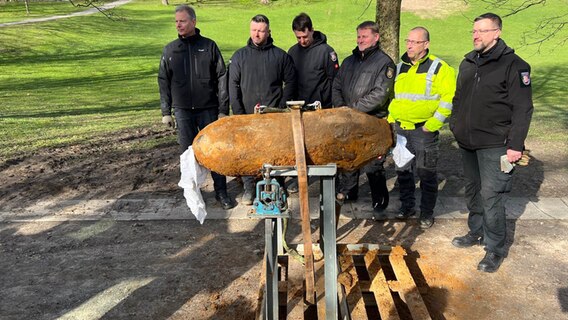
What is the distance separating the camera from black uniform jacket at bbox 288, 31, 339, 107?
5.49 meters

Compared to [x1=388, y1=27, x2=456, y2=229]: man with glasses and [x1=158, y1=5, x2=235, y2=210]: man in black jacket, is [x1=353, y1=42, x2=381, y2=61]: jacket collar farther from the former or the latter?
[x1=158, y1=5, x2=235, y2=210]: man in black jacket

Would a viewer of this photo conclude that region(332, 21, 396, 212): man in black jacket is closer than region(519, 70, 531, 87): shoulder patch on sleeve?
No

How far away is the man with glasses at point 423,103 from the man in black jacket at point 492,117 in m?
0.19

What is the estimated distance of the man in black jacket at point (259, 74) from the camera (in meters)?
5.09

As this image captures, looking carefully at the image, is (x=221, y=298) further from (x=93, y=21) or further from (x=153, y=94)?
(x=93, y=21)

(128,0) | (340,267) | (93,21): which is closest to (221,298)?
(340,267)

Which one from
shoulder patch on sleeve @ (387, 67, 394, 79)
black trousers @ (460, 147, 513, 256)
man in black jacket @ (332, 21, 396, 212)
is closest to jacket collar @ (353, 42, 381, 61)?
man in black jacket @ (332, 21, 396, 212)

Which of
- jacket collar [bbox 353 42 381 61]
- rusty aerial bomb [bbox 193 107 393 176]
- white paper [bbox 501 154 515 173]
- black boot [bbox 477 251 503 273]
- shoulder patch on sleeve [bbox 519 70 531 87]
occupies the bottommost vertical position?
black boot [bbox 477 251 503 273]

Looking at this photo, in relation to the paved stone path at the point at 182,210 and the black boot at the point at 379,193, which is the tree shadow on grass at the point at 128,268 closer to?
the paved stone path at the point at 182,210

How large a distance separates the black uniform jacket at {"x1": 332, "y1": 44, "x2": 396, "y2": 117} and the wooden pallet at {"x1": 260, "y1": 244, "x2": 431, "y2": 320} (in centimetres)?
132

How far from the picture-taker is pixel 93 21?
38.8 meters

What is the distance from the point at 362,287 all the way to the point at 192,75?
9.60 ft

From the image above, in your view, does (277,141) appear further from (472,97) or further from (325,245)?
(472,97)

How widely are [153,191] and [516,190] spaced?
4555 millimetres
